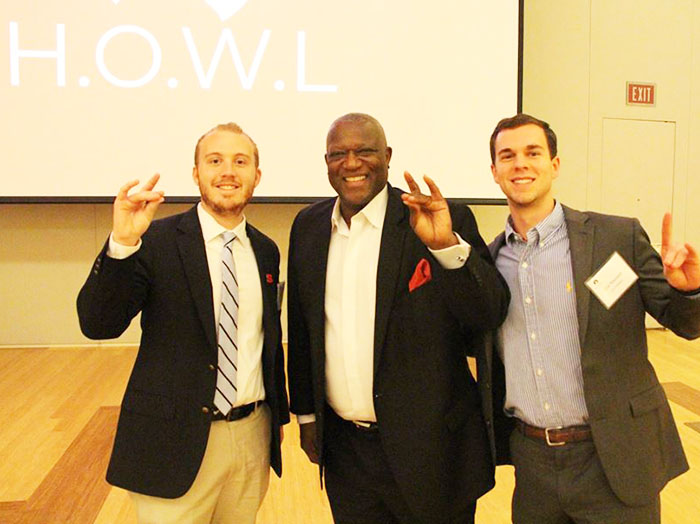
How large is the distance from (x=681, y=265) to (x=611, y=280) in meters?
0.17

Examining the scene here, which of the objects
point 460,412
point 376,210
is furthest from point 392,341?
point 376,210

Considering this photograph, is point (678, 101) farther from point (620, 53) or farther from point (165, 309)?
point (165, 309)

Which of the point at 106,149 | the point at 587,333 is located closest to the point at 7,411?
the point at 106,149

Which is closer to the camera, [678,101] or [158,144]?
[158,144]

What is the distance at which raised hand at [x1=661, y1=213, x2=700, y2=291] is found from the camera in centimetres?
135

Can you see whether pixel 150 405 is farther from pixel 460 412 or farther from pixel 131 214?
pixel 460 412

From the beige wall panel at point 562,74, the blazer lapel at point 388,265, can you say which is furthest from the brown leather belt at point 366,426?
the beige wall panel at point 562,74

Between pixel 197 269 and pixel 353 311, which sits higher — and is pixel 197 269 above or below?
above

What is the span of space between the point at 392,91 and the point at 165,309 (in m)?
3.72

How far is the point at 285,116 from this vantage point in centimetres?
479

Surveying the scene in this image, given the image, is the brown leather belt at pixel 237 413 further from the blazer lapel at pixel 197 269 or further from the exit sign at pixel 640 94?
the exit sign at pixel 640 94

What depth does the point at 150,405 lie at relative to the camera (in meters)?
1.54

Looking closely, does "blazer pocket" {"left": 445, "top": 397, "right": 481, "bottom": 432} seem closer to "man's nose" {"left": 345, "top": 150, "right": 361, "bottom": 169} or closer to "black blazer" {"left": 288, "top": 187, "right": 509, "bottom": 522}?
"black blazer" {"left": 288, "top": 187, "right": 509, "bottom": 522}

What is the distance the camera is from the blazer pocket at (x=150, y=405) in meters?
1.53
